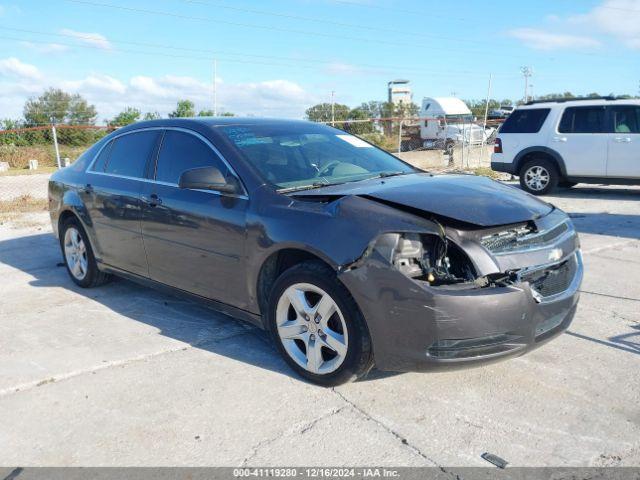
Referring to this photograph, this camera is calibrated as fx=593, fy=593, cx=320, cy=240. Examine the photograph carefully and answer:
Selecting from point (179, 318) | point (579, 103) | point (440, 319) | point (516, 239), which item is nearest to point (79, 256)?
point (179, 318)

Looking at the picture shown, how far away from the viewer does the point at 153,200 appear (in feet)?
15.3

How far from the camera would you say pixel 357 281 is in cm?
322

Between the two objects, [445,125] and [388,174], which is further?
[445,125]

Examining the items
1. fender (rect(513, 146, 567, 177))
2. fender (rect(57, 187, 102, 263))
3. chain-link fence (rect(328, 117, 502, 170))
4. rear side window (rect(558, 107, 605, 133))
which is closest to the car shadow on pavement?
fender (rect(57, 187, 102, 263))

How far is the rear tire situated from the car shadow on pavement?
107 millimetres

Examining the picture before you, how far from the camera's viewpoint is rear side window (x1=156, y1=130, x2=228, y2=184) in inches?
171

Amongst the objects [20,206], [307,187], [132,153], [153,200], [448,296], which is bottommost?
[20,206]

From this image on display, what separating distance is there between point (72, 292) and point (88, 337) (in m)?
1.47

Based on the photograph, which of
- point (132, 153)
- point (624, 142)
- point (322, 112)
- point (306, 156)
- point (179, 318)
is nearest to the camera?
point (306, 156)

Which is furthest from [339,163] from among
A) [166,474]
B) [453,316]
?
[166,474]

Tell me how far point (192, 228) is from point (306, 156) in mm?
995

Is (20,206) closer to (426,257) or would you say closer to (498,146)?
(498,146)

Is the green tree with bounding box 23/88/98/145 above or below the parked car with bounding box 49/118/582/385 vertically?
above

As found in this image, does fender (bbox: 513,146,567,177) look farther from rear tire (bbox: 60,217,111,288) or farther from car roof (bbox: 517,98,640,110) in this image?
rear tire (bbox: 60,217,111,288)
